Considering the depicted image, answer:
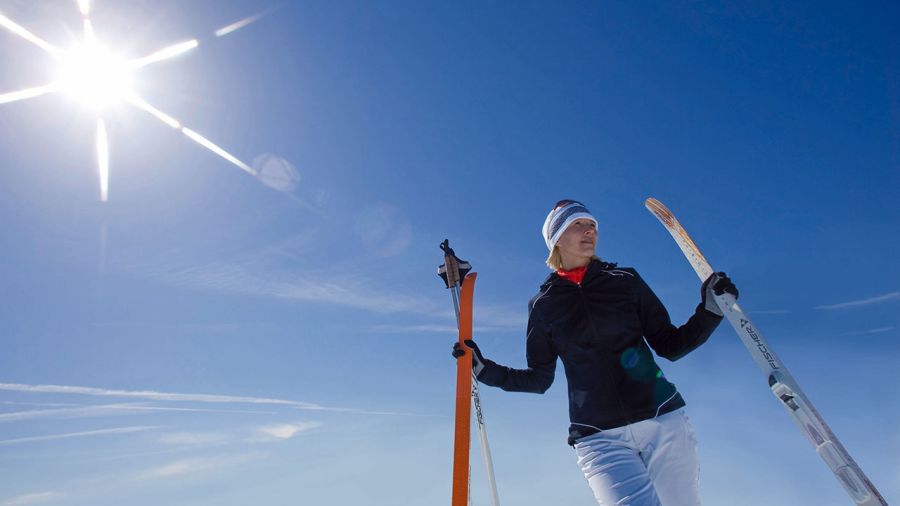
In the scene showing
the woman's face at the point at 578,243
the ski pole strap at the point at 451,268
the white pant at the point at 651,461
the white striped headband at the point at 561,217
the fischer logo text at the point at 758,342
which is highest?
the ski pole strap at the point at 451,268

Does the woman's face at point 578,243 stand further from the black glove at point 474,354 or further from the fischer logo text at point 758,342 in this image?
the fischer logo text at point 758,342

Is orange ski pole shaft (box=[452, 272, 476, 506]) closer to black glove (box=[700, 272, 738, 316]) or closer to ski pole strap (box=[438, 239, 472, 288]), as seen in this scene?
ski pole strap (box=[438, 239, 472, 288])

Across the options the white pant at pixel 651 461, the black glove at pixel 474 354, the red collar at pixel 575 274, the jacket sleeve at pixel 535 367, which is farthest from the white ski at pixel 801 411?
the black glove at pixel 474 354

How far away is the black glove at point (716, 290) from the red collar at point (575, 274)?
1.13 metres

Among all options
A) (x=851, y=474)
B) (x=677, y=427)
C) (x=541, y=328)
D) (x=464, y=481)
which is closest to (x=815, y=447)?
(x=851, y=474)

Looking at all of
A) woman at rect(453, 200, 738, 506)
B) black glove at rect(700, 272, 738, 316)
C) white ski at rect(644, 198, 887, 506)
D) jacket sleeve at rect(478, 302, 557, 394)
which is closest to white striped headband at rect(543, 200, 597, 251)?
woman at rect(453, 200, 738, 506)

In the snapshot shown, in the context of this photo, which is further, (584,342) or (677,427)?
(584,342)

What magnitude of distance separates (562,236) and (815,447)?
2.89 m

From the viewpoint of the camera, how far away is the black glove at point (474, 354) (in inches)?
225

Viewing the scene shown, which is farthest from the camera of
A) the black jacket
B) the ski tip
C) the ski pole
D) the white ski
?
the ski tip

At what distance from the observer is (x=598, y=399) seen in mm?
4750

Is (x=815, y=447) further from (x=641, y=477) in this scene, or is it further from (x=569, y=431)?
(x=569, y=431)

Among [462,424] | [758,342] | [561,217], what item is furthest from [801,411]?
[462,424]

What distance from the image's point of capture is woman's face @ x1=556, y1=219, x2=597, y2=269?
543cm
